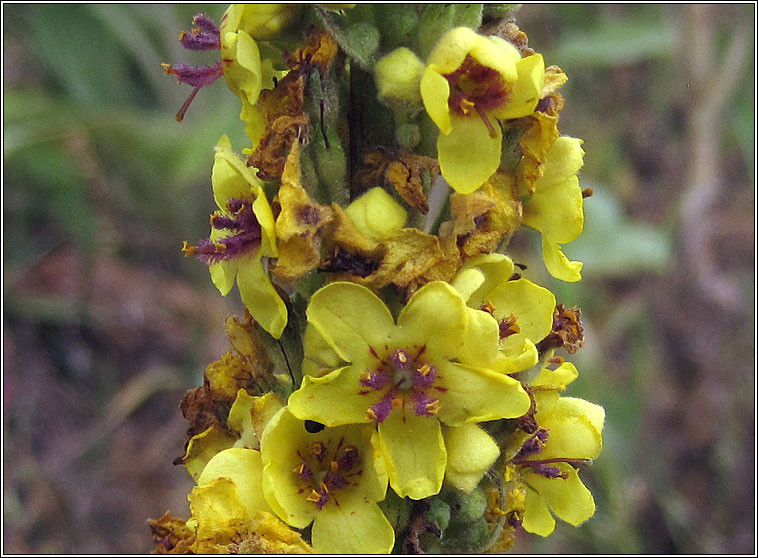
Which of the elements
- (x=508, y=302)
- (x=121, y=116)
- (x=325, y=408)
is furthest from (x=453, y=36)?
(x=121, y=116)

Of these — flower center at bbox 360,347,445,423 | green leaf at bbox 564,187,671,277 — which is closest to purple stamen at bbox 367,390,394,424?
flower center at bbox 360,347,445,423

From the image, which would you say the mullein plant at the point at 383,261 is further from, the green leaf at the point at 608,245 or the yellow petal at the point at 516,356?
the green leaf at the point at 608,245

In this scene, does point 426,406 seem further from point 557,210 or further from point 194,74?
point 194,74

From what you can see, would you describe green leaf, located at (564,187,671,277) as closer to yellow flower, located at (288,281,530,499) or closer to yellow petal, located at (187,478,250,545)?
yellow flower, located at (288,281,530,499)

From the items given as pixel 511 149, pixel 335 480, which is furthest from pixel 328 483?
pixel 511 149

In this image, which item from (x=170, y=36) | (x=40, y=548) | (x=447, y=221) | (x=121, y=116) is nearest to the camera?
(x=447, y=221)

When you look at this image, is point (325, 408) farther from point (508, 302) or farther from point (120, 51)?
point (120, 51)
